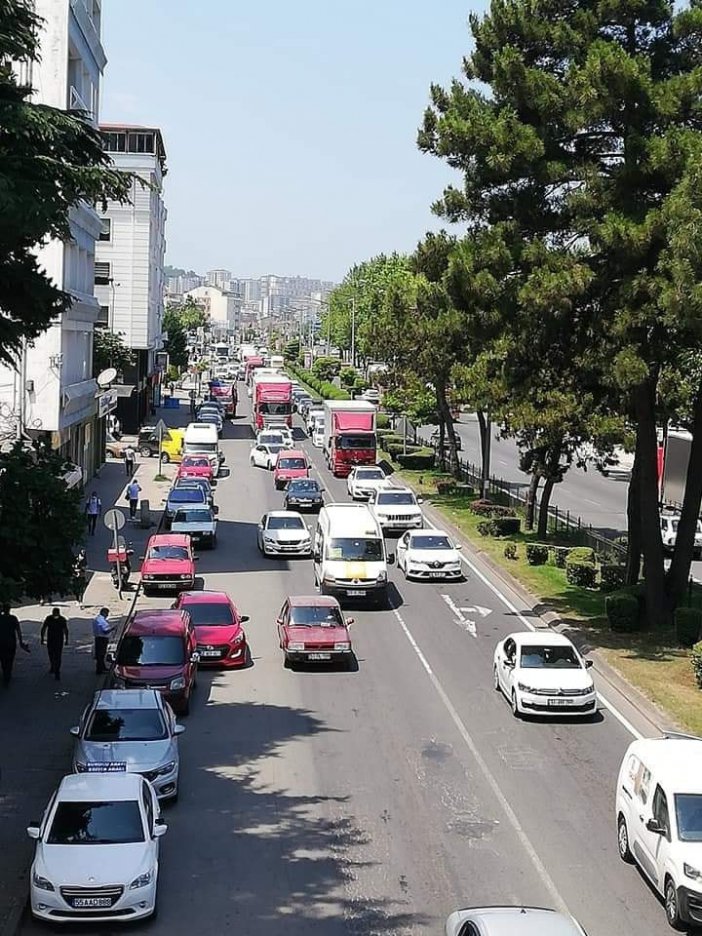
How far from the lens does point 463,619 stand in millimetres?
31156

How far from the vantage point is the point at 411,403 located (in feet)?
227

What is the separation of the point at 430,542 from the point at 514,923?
26.2m

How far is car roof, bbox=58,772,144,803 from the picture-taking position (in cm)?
1439

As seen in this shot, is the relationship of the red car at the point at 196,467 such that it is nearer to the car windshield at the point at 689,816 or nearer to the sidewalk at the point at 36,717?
the sidewalk at the point at 36,717

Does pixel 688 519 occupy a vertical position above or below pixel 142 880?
above

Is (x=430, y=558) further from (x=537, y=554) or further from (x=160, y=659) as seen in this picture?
(x=160, y=659)

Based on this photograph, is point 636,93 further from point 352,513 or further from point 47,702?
point 47,702

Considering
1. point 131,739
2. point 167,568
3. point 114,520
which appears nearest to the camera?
point 131,739

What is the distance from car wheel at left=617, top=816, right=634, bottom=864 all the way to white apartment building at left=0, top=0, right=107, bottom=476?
81.6 ft

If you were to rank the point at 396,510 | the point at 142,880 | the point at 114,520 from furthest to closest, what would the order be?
the point at 396,510
the point at 114,520
the point at 142,880

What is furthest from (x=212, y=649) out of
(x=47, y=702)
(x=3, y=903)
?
(x=3, y=903)

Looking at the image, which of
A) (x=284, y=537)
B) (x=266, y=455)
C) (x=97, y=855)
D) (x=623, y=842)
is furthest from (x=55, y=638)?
(x=266, y=455)

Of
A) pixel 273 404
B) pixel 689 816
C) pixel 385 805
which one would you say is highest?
pixel 273 404

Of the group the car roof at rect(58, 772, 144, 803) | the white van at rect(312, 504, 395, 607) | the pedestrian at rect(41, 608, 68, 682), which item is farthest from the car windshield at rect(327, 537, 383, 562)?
the car roof at rect(58, 772, 144, 803)
